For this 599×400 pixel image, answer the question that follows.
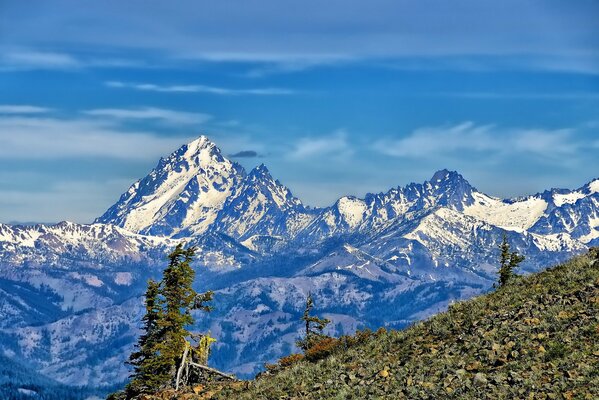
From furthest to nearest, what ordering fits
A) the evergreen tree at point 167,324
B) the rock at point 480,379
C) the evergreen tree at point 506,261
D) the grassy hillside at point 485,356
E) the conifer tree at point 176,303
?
the evergreen tree at point 506,261 < the conifer tree at point 176,303 < the evergreen tree at point 167,324 < the rock at point 480,379 < the grassy hillside at point 485,356

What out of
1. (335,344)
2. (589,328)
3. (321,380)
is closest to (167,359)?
(335,344)

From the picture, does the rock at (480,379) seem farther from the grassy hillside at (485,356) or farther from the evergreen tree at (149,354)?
the evergreen tree at (149,354)

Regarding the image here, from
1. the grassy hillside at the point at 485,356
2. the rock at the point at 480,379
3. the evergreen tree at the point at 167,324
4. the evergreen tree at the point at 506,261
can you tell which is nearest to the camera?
the grassy hillside at the point at 485,356

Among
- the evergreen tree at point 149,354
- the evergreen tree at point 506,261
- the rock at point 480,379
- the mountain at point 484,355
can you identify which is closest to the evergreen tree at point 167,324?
the evergreen tree at point 149,354

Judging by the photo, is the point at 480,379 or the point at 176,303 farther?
the point at 176,303

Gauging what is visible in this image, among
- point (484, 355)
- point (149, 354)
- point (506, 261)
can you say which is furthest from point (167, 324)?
point (506, 261)

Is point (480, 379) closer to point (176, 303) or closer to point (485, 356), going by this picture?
point (485, 356)

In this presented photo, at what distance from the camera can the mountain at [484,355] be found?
32.4 metres

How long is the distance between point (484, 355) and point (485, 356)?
0.10 meters

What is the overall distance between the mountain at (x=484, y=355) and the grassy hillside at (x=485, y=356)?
41mm

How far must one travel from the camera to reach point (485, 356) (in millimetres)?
35281

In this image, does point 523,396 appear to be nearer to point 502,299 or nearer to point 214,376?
point 502,299

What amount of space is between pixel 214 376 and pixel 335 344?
6865 millimetres

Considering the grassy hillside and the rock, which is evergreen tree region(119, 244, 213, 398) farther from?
the rock
